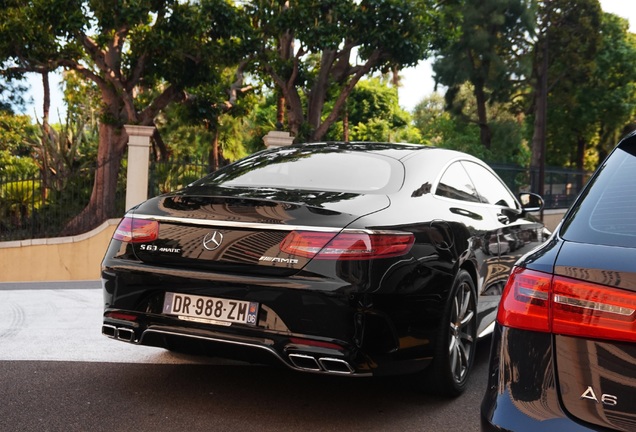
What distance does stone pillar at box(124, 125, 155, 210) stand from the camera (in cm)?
1445

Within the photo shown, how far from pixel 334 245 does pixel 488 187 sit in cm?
247

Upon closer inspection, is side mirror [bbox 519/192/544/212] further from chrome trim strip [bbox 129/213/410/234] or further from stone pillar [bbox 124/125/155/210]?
stone pillar [bbox 124/125/155/210]

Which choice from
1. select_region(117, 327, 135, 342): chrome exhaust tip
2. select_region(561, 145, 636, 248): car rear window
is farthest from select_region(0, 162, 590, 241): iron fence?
select_region(561, 145, 636, 248): car rear window

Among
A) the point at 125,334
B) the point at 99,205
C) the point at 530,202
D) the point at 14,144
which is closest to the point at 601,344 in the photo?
the point at 125,334

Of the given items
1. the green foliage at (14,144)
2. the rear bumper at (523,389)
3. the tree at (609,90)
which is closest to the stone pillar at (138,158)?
the rear bumper at (523,389)

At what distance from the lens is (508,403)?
7.87ft

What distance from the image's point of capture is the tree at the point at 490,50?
3922 cm

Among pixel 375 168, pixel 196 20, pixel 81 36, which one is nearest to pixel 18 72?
pixel 81 36

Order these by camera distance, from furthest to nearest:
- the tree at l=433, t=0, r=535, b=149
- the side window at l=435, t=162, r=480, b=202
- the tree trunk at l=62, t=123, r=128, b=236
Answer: the tree at l=433, t=0, r=535, b=149, the tree trunk at l=62, t=123, r=128, b=236, the side window at l=435, t=162, r=480, b=202

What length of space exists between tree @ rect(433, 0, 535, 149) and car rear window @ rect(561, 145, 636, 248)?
37.0 m

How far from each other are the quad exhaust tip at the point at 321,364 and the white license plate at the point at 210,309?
0.90ft

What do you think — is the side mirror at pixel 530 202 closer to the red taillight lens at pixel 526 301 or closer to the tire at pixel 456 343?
the tire at pixel 456 343

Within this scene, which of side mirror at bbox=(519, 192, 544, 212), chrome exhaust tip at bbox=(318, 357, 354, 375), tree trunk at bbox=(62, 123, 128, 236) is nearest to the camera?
chrome exhaust tip at bbox=(318, 357, 354, 375)

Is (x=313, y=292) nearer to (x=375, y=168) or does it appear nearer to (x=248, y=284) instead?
(x=248, y=284)
